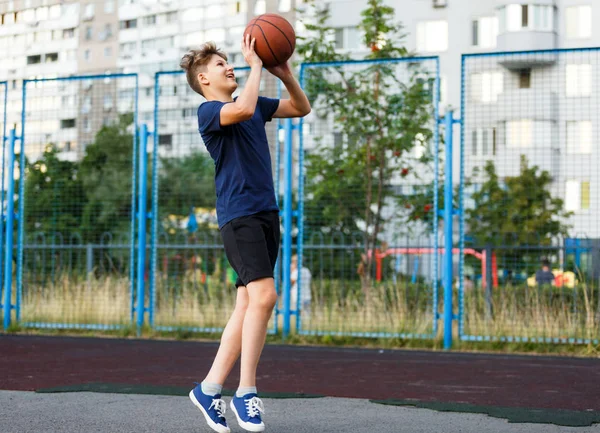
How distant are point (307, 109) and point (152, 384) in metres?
2.70

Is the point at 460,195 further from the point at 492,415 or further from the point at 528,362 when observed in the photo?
the point at 492,415

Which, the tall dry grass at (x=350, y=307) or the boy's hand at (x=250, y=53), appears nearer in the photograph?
the boy's hand at (x=250, y=53)

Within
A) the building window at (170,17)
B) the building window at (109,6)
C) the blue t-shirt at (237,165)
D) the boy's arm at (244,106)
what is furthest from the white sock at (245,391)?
the building window at (109,6)

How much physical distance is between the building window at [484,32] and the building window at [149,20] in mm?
33334

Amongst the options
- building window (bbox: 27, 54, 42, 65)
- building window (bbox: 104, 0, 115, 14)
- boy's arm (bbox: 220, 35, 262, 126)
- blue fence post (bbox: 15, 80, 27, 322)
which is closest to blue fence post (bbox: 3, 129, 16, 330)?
blue fence post (bbox: 15, 80, 27, 322)

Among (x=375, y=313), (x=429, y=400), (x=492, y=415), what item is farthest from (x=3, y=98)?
(x=492, y=415)

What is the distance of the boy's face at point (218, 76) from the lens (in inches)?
199

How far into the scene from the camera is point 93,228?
22422 millimetres

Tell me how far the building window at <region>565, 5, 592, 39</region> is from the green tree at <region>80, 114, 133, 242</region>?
23972mm

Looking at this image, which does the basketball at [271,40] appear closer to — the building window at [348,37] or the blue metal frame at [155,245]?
the blue metal frame at [155,245]

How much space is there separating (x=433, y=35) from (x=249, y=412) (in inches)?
1679

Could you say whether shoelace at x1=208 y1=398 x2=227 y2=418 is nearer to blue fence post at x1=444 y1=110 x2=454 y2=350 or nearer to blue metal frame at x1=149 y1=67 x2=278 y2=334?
blue fence post at x1=444 y1=110 x2=454 y2=350

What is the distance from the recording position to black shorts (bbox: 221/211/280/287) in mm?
4789

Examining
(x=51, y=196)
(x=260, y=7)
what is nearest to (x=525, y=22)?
(x=260, y=7)
